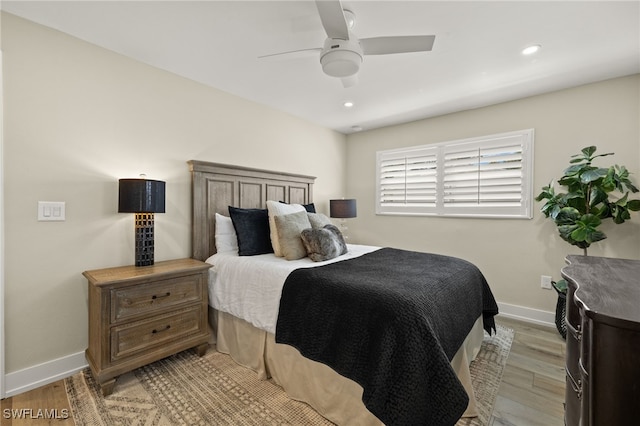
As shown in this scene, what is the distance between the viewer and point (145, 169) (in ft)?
8.14

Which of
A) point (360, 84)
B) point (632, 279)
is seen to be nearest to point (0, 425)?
point (632, 279)

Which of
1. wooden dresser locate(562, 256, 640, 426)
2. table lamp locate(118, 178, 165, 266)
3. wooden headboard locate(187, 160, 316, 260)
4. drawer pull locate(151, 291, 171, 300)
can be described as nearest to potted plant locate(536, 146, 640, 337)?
wooden dresser locate(562, 256, 640, 426)

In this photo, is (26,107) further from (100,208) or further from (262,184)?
(262,184)

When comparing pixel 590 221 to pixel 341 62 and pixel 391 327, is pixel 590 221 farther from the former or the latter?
pixel 341 62

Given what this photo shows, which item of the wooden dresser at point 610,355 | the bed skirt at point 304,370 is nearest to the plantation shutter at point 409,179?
the bed skirt at point 304,370

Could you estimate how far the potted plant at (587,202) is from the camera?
8.04ft

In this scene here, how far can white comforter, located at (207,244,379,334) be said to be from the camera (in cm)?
203

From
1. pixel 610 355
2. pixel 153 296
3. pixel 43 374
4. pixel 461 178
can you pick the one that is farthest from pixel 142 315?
pixel 461 178

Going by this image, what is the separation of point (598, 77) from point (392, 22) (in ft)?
7.71

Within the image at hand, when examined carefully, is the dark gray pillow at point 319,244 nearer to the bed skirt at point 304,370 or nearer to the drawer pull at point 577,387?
the bed skirt at point 304,370

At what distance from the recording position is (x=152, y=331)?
2039mm

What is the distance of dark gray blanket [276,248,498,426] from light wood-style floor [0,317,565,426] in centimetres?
54

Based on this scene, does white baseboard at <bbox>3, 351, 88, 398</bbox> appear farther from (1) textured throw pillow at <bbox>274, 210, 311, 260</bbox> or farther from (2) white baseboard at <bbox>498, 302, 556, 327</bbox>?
(2) white baseboard at <bbox>498, 302, 556, 327</bbox>

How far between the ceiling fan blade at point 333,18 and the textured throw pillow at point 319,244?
4.90ft
